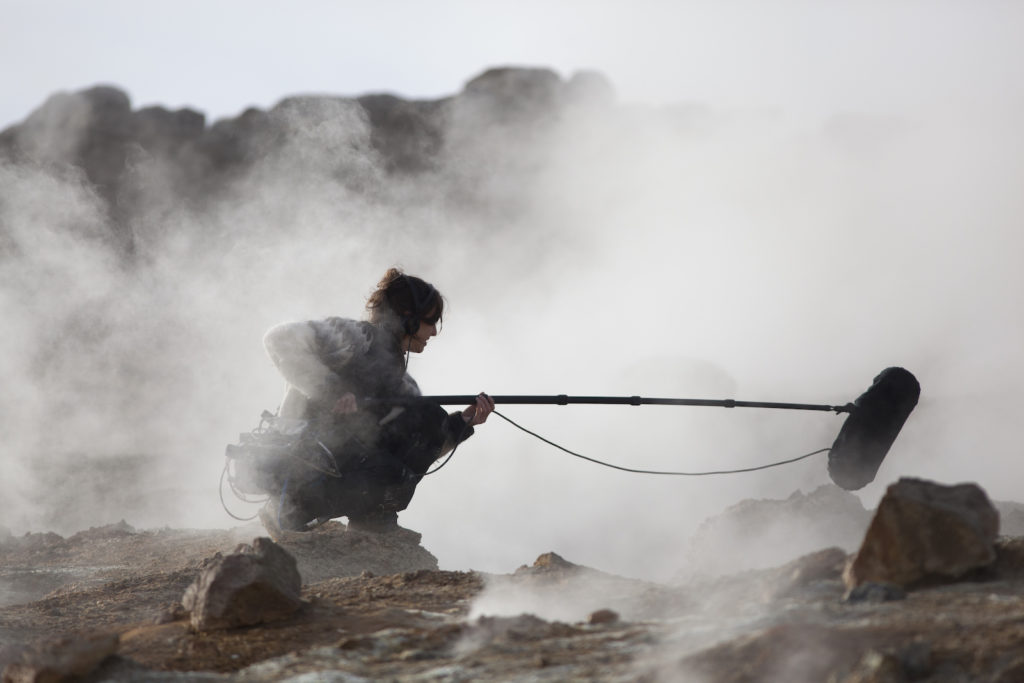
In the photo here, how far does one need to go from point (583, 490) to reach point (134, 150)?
1448 cm

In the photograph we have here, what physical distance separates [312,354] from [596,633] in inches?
78.3

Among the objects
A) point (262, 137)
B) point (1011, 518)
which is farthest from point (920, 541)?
point (262, 137)

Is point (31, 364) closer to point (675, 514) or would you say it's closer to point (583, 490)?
point (583, 490)

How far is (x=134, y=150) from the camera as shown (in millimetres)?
19641

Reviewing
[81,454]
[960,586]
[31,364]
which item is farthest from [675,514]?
[31,364]

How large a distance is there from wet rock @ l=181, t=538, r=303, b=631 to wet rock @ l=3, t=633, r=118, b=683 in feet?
1.36

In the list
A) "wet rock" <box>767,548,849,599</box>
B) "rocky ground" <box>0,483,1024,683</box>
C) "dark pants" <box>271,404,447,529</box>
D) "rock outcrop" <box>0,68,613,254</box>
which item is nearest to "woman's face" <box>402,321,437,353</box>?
"dark pants" <box>271,404,447,529</box>

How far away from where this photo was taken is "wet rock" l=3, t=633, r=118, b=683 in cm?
246

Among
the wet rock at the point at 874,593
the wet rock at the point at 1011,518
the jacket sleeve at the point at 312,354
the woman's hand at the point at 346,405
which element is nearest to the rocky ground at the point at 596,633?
the wet rock at the point at 874,593

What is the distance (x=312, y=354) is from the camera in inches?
164

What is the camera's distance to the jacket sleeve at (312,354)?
412cm

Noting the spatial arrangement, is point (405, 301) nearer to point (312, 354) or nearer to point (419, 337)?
point (419, 337)

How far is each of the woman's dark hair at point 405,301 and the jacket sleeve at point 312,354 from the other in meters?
0.26

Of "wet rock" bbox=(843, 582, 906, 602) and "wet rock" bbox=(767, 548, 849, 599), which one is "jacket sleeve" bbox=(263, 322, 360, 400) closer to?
"wet rock" bbox=(767, 548, 849, 599)
